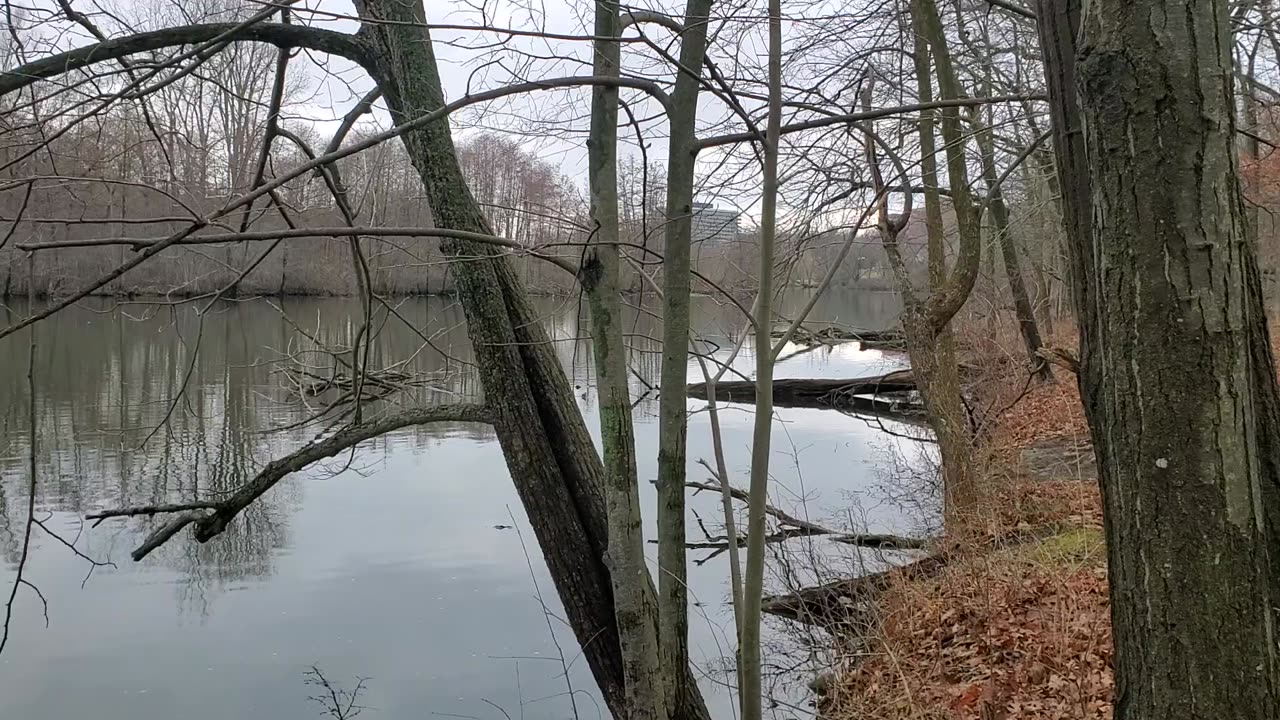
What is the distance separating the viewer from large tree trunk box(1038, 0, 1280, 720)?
5.91ft

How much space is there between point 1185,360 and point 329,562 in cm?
874

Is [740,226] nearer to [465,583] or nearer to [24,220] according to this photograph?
[24,220]

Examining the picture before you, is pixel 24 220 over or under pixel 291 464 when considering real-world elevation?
over

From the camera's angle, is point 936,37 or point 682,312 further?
point 936,37

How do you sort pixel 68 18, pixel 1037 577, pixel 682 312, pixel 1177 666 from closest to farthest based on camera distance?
pixel 1177 666 → pixel 682 312 → pixel 68 18 → pixel 1037 577

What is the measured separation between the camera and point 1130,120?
1852mm

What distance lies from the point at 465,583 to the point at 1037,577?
201 inches

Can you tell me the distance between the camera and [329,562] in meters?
9.16

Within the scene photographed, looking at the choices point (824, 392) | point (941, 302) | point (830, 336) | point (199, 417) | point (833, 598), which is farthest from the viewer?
point (824, 392)

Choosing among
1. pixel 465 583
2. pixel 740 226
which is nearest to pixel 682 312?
pixel 740 226

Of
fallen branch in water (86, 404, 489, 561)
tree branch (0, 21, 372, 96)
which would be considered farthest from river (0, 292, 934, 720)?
tree branch (0, 21, 372, 96)

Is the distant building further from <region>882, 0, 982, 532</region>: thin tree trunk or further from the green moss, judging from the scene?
<region>882, 0, 982, 532</region>: thin tree trunk

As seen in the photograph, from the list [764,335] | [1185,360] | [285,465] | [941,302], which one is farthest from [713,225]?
[941,302]

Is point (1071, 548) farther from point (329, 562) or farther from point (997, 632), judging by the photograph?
point (329, 562)
